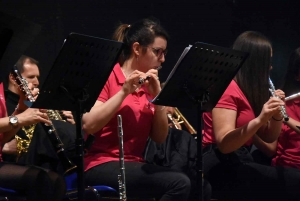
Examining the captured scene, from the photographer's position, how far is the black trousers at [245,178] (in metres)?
3.37

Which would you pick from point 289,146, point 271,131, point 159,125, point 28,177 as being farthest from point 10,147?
point 289,146

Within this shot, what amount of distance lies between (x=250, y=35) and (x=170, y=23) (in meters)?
1.63

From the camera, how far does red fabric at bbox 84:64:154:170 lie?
320 centimetres

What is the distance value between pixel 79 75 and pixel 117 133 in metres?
0.55

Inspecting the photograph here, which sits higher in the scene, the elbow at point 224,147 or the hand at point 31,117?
the hand at point 31,117

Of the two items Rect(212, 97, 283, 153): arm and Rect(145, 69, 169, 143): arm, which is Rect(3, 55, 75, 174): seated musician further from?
Rect(212, 97, 283, 153): arm

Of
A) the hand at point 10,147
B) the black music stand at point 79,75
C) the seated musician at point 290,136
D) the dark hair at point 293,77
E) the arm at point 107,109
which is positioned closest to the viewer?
the black music stand at point 79,75

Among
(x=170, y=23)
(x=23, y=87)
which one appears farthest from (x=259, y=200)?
(x=170, y=23)

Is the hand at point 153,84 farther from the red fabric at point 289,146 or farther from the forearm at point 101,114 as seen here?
the red fabric at point 289,146

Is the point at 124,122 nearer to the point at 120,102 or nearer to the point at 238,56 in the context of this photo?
the point at 120,102

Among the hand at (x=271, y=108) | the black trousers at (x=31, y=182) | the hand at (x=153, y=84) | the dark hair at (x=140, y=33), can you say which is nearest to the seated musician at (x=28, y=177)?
the black trousers at (x=31, y=182)

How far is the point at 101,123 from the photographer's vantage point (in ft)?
9.96

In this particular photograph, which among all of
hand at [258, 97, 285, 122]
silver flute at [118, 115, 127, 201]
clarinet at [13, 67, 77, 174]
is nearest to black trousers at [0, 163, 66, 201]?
clarinet at [13, 67, 77, 174]

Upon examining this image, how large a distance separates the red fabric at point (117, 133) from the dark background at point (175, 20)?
5.15 ft
